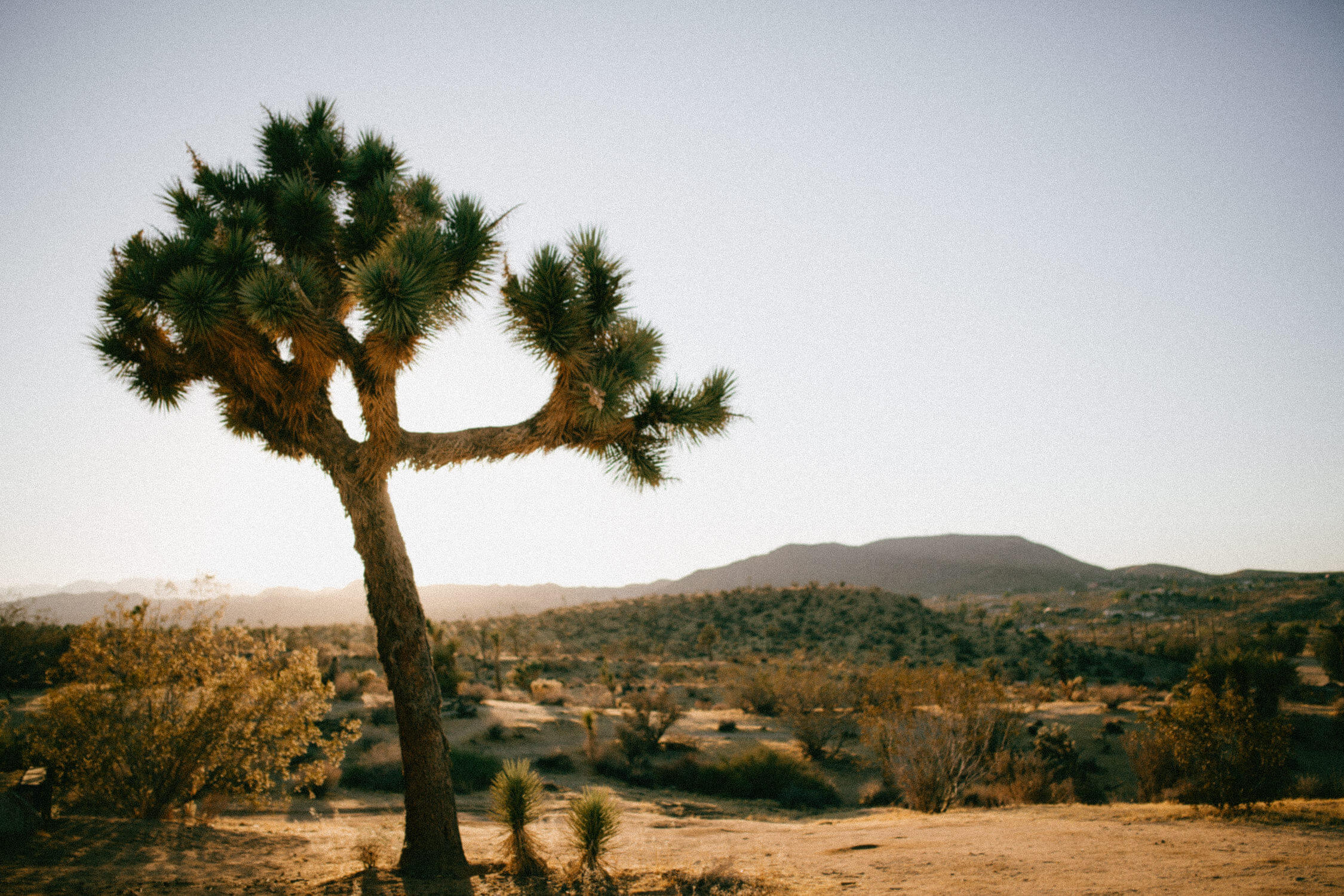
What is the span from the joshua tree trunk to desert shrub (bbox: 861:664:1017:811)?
760 cm

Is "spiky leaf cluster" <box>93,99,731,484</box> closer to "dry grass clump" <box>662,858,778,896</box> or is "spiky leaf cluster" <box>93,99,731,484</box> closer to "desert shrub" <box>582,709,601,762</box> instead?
"dry grass clump" <box>662,858,778,896</box>

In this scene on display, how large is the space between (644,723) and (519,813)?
36.2 feet

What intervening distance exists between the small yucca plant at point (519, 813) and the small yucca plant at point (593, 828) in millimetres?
382

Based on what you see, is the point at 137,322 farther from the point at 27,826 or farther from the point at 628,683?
the point at 628,683

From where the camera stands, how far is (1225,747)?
8.59 m

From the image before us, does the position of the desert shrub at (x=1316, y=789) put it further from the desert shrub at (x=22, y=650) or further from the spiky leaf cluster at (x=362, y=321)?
the desert shrub at (x=22, y=650)

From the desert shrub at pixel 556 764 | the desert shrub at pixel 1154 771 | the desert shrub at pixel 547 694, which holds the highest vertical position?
the desert shrub at pixel 1154 771

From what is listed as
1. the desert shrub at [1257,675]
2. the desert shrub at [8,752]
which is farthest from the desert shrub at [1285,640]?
the desert shrub at [8,752]

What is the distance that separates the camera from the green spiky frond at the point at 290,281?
626cm

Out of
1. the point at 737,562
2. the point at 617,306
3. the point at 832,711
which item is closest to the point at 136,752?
the point at 617,306

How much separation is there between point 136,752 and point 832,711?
14135 millimetres

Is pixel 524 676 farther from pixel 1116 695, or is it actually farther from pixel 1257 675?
pixel 1257 675

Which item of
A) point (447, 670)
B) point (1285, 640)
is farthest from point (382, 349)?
point (1285, 640)

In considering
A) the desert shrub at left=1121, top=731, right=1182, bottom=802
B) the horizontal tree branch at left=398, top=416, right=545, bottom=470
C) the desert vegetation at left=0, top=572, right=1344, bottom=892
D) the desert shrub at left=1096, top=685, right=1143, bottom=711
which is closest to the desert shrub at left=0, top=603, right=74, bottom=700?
the desert vegetation at left=0, top=572, right=1344, bottom=892
